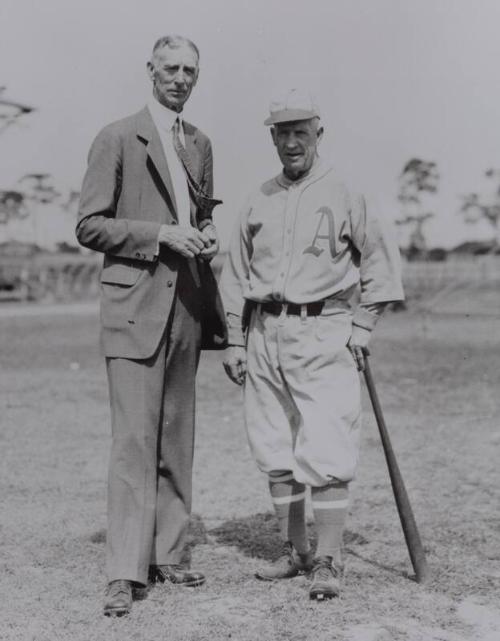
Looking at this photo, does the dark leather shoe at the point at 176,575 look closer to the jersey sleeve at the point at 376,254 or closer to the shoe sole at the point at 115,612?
the shoe sole at the point at 115,612

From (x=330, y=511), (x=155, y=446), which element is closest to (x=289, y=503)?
(x=330, y=511)

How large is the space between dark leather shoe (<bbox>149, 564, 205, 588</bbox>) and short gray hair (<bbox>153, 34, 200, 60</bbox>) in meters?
2.37

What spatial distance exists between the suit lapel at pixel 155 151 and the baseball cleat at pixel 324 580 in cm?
173

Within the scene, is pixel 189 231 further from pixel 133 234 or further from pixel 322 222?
pixel 322 222

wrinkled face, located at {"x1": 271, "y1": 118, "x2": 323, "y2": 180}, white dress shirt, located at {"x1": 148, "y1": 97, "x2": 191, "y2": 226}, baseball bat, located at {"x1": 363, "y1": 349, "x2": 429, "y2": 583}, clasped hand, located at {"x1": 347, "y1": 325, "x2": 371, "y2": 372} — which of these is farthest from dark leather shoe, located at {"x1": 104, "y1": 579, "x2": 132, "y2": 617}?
wrinkled face, located at {"x1": 271, "y1": 118, "x2": 323, "y2": 180}

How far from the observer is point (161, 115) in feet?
14.7

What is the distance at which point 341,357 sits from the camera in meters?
4.51

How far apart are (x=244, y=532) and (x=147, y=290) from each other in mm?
1894

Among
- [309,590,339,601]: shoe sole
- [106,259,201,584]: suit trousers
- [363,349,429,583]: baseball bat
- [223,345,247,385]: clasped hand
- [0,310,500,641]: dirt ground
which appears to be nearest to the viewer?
[0,310,500,641]: dirt ground

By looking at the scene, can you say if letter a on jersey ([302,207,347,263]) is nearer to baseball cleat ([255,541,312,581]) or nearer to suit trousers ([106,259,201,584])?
suit trousers ([106,259,201,584])

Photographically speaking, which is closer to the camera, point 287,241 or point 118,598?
point 118,598

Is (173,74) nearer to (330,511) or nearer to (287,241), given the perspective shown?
(287,241)

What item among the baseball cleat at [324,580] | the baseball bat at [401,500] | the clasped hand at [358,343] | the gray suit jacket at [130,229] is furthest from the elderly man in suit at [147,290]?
the baseball bat at [401,500]

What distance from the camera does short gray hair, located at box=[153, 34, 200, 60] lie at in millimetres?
4332
